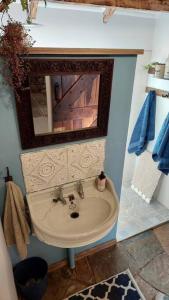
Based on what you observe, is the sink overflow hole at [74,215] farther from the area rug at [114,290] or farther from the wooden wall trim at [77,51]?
the wooden wall trim at [77,51]

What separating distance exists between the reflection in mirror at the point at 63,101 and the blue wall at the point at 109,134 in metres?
0.14

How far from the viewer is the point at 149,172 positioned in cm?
274

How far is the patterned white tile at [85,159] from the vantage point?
60.6 inches

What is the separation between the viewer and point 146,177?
9.18 feet

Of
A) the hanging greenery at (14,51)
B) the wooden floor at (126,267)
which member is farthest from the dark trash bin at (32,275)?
the hanging greenery at (14,51)

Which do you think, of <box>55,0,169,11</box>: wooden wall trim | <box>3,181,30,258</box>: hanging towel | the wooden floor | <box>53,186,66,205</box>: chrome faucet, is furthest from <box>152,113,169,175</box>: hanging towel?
<box>3,181,30,258</box>: hanging towel

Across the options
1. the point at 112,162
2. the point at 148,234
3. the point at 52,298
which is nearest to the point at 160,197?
the point at 148,234

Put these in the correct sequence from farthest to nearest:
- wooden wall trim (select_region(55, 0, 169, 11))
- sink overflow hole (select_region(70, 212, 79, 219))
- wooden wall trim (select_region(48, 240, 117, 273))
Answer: wooden wall trim (select_region(48, 240, 117, 273))
sink overflow hole (select_region(70, 212, 79, 219))
wooden wall trim (select_region(55, 0, 169, 11))

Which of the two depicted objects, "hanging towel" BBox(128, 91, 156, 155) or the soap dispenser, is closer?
the soap dispenser

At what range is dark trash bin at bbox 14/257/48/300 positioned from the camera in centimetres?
159

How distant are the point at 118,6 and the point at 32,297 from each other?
6.79ft

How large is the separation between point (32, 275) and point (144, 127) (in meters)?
1.90

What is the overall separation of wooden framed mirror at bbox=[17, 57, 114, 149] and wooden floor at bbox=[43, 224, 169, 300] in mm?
1298

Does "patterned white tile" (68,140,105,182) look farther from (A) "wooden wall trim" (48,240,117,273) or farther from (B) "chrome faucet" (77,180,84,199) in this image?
(A) "wooden wall trim" (48,240,117,273)
